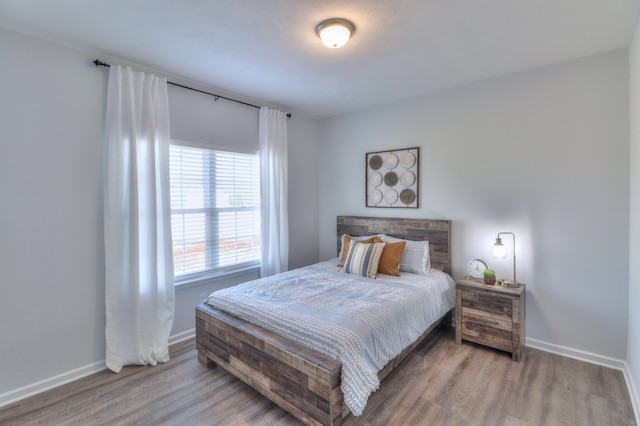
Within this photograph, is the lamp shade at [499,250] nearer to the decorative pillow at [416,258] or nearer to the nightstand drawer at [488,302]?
the nightstand drawer at [488,302]

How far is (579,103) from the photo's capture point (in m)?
2.58

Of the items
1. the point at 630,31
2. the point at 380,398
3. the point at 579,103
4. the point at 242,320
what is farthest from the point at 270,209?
the point at 630,31

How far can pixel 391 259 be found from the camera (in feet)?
10.2

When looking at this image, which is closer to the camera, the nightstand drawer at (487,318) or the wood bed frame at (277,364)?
the wood bed frame at (277,364)

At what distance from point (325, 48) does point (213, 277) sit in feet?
8.28

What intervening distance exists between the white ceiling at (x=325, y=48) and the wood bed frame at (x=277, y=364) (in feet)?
7.01

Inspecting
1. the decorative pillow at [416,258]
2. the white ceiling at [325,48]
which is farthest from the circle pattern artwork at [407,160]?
the decorative pillow at [416,258]

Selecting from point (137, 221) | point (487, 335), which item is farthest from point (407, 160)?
point (137, 221)

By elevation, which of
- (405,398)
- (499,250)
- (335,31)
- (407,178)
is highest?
(335,31)

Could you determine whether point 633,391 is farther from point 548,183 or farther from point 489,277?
point 548,183

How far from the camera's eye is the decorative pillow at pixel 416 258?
10.4ft

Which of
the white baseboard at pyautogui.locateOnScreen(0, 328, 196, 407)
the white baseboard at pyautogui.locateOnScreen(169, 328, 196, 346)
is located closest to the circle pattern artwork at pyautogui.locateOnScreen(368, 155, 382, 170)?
the white baseboard at pyautogui.locateOnScreen(169, 328, 196, 346)

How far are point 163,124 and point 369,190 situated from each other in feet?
8.13

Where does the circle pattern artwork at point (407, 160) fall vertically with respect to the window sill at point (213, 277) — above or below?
above
